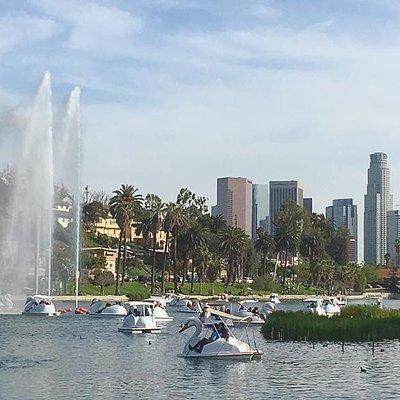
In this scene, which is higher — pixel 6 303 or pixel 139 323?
pixel 6 303

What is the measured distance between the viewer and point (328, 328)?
6178 cm

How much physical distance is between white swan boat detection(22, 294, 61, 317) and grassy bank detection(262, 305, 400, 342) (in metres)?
36.0

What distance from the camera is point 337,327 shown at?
61.5 m

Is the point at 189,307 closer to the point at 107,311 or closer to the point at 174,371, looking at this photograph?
the point at 107,311

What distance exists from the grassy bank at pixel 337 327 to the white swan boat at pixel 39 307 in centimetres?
3597

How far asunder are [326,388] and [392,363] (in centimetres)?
1101

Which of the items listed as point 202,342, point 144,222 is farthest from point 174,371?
point 144,222

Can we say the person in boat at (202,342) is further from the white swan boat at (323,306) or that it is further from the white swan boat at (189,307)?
the white swan boat at (189,307)

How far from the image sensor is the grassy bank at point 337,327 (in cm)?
6141

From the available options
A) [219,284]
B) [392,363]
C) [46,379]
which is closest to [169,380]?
[46,379]

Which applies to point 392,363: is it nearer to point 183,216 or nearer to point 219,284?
point 183,216

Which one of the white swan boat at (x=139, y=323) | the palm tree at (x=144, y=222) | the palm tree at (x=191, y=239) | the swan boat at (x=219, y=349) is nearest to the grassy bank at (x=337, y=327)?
the swan boat at (x=219, y=349)

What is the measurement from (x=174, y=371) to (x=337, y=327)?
17.6 meters

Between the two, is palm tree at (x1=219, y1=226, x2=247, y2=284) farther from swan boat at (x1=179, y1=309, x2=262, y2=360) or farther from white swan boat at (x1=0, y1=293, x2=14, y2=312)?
swan boat at (x1=179, y1=309, x2=262, y2=360)
